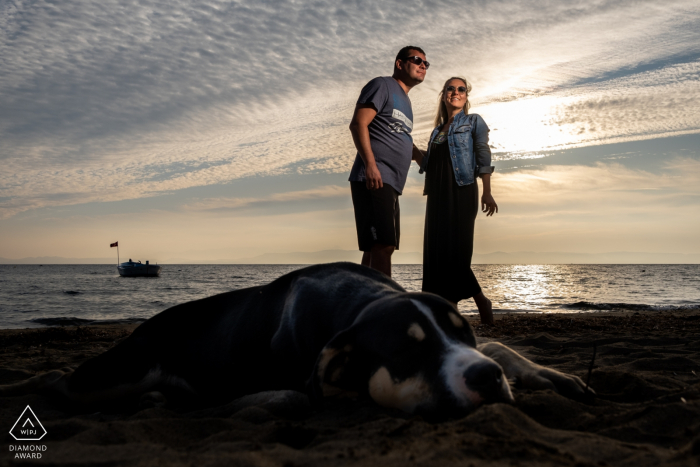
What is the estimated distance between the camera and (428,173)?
263 inches

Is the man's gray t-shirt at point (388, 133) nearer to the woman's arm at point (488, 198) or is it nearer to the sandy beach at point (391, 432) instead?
the woman's arm at point (488, 198)

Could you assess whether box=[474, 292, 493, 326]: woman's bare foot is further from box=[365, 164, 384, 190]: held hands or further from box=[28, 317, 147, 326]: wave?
box=[28, 317, 147, 326]: wave

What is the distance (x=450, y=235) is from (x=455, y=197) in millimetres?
524

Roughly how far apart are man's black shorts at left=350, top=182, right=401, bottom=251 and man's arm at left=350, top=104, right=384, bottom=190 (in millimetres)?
175

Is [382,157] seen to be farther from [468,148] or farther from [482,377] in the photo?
[482,377]

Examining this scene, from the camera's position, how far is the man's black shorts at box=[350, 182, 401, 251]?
5.31m

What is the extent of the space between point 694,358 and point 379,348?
3.46 meters

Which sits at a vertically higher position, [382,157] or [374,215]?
[382,157]

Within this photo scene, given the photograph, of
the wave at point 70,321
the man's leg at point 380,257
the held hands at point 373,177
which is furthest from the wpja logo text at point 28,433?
the wave at point 70,321

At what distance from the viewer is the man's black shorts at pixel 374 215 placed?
5312 mm

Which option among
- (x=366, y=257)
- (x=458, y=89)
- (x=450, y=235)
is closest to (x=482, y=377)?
(x=366, y=257)

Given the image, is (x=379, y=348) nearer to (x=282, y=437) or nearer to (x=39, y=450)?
(x=282, y=437)

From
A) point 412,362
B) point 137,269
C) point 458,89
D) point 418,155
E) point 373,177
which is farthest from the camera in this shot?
point 137,269

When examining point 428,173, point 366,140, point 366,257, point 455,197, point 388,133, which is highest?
point 388,133
